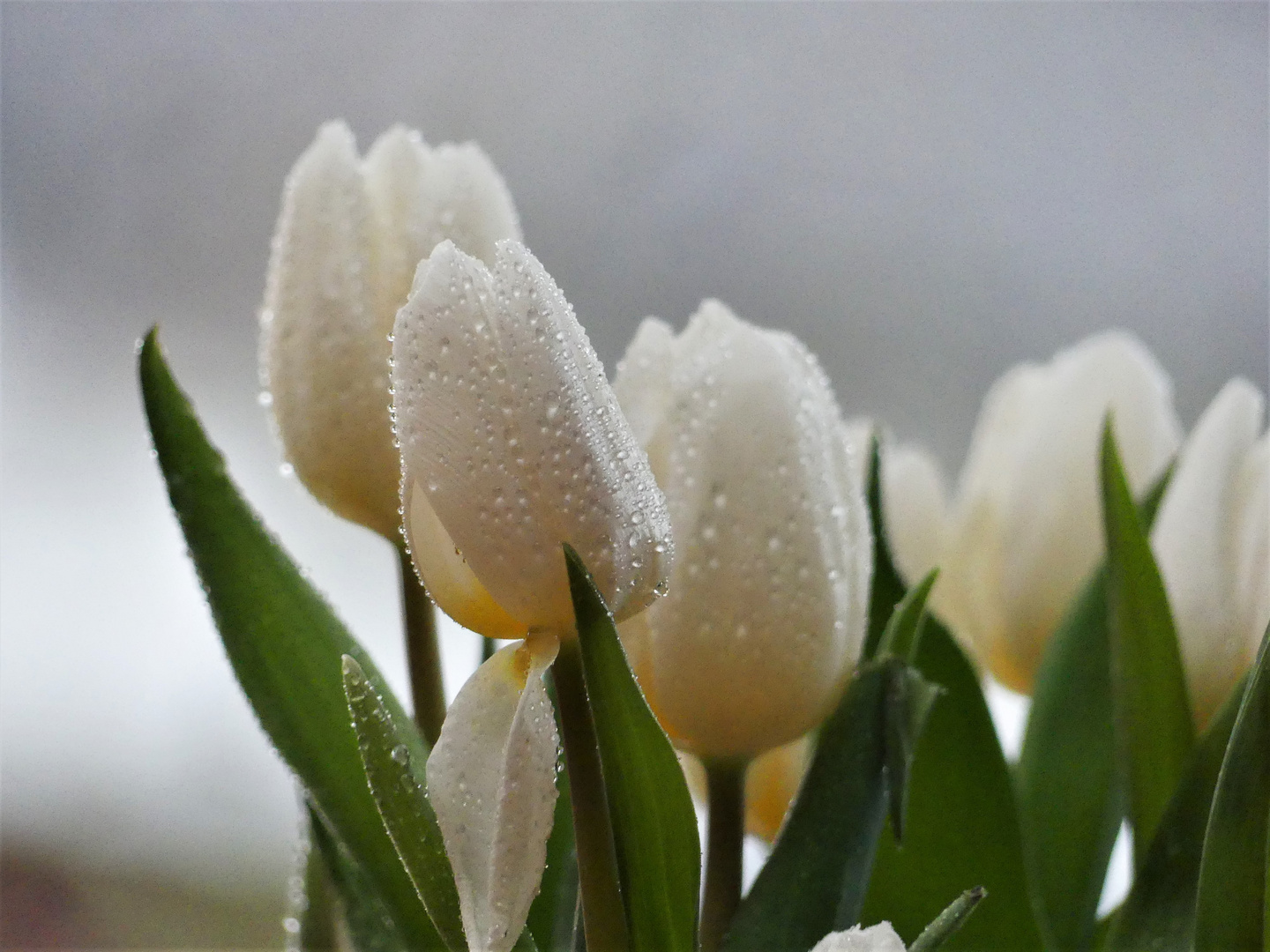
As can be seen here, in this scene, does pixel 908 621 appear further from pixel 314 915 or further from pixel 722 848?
pixel 314 915

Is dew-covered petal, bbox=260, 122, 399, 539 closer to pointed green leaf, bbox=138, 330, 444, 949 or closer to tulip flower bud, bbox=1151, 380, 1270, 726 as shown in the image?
pointed green leaf, bbox=138, 330, 444, 949

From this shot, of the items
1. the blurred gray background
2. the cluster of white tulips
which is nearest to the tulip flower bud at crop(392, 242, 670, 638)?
the cluster of white tulips

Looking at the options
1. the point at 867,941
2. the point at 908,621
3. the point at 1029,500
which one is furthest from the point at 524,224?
the point at 867,941

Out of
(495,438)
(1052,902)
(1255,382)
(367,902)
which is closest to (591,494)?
(495,438)

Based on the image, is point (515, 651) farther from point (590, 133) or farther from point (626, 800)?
point (590, 133)

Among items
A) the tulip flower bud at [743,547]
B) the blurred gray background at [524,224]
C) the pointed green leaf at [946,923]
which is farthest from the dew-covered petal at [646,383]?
the blurred gray background at [524,224]
